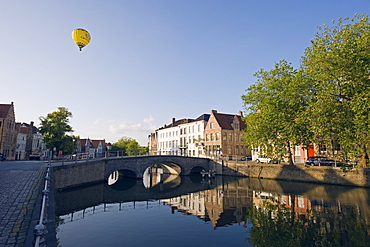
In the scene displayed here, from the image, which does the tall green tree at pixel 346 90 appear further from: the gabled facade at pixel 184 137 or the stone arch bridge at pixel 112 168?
the gabled facade at pixel 184 137

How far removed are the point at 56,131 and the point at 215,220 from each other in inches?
1426

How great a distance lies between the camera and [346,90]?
2077 centimetres

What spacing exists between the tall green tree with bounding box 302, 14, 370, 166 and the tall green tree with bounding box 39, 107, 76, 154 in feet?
121

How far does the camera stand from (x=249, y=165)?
36.0 m

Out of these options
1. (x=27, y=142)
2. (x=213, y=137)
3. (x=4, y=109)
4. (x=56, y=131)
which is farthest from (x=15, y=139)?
(x=213, y=137)

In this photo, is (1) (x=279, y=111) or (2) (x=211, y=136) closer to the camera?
(1) (x=279, y=111)

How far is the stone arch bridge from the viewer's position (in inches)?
837

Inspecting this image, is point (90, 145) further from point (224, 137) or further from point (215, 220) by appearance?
point (215, 220)

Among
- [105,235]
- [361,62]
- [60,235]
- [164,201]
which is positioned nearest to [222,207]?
[164,201]

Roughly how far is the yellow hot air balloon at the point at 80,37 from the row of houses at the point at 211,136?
2874 centimetres

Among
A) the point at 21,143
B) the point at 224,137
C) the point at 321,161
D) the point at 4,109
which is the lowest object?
the point at 321,161

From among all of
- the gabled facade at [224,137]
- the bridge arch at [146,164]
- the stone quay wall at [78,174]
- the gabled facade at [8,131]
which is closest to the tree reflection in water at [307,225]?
the stone quay wall at [78,174]

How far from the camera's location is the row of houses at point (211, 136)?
4862 centimetres

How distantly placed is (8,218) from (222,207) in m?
12.6
